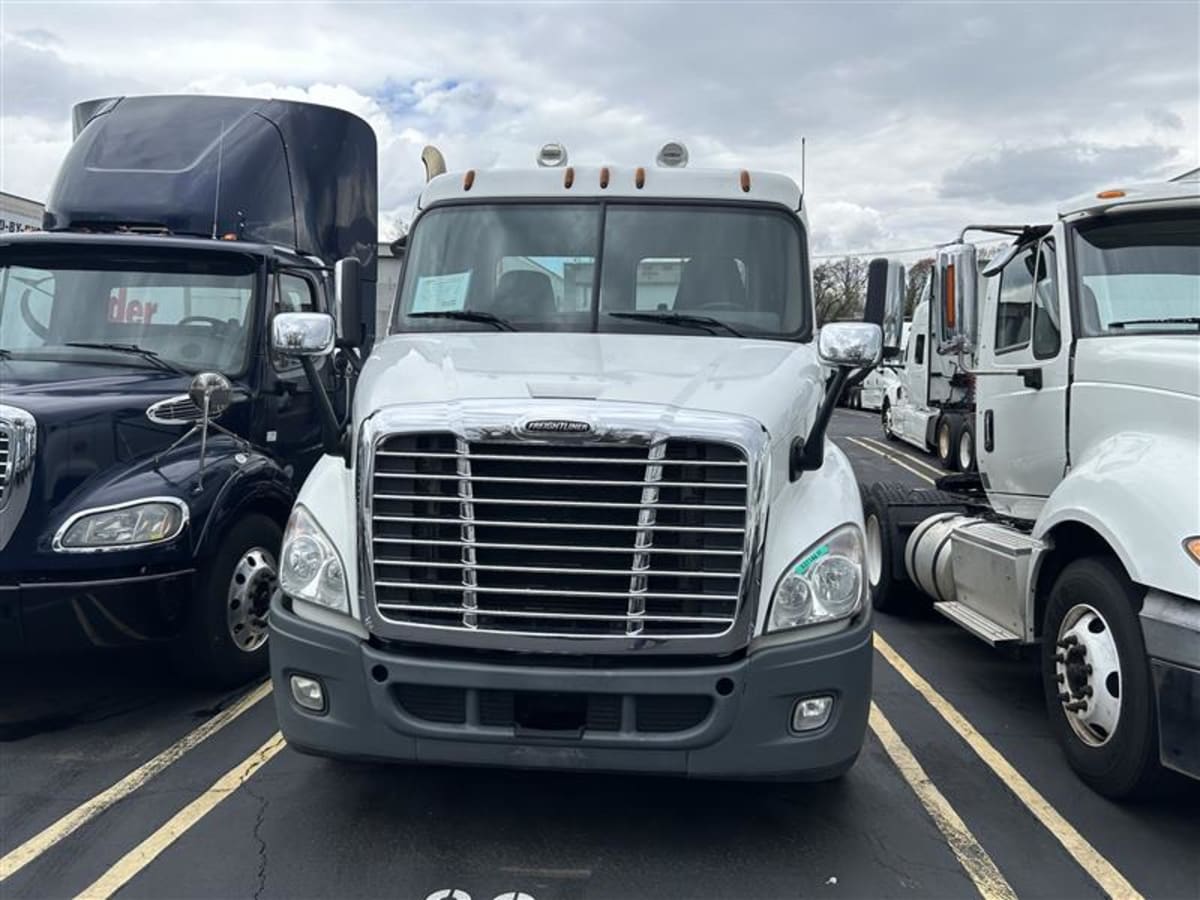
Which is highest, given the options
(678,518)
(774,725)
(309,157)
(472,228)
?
(309,157)

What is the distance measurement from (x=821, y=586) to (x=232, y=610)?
333 cm

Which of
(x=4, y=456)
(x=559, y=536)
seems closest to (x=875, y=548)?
(x=559, y=536)

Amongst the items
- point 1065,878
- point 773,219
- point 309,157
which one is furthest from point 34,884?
point 309,157

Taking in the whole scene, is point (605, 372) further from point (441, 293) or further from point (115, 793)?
point (115, 793)

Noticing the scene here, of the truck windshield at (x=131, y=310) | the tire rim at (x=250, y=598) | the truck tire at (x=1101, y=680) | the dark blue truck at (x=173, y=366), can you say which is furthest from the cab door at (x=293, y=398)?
the truck tire at (x=1101, y=680)

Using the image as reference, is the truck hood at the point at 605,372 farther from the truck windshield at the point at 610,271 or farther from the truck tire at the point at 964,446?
the truck tire at the point at 964,446

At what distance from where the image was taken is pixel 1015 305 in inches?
225

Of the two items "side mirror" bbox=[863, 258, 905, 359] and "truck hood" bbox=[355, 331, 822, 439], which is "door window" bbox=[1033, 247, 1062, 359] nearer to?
"side mirror" bbox=[863, 258, 905, 359]

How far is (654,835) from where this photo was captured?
3754 mm

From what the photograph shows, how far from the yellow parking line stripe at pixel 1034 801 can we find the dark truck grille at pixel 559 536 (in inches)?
66.1

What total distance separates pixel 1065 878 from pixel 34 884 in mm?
3641

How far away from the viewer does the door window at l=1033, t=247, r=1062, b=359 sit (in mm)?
5129

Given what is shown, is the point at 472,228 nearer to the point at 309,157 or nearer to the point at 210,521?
the point at 210,521

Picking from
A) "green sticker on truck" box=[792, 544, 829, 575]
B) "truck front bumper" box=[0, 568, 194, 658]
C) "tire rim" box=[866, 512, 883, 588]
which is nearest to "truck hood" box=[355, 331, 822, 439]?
"green sticker on truck" box=[792, 544, 829, 575]
